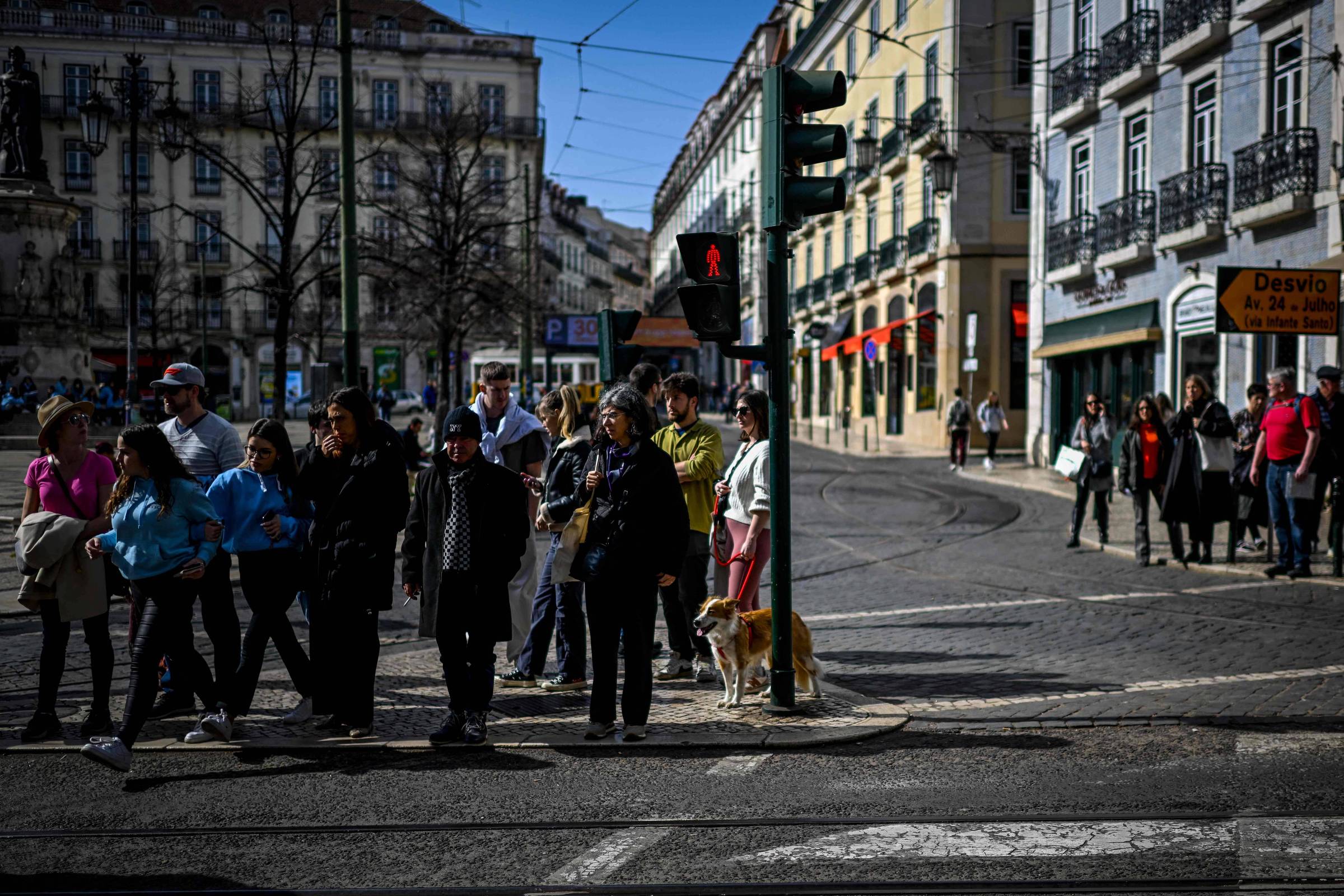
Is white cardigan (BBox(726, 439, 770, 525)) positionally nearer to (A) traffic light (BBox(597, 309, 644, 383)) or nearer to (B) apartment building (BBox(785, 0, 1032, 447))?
(A) traffic light (BBox(597, 309, 644, 383))

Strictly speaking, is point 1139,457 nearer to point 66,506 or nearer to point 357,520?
point 357,520

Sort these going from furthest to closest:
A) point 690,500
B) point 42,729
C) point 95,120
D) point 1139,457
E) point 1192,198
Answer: point 1192,198
point 95,120
point 1139,457
point 690,500
point 42,729

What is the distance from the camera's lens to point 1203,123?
22.7 meters

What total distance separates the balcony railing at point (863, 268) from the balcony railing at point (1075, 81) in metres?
14.3

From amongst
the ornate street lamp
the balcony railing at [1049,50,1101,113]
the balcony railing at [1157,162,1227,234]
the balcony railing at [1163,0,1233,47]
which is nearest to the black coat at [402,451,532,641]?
the ornate street lamp

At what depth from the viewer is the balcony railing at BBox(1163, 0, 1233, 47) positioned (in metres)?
21.5

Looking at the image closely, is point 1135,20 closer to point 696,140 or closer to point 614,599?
point 614,599

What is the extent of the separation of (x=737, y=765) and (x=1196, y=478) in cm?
858

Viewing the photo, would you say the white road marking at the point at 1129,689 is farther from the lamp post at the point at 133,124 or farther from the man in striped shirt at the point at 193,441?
the lamp post at the point at 133,124

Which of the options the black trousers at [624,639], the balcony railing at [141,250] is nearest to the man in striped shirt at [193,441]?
the black trousers at [624,639]

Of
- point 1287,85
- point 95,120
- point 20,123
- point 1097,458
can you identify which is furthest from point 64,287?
point 1287,85

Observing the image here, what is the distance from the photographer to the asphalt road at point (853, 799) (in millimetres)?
4609

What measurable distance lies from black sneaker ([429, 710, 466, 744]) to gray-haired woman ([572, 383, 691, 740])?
63cm

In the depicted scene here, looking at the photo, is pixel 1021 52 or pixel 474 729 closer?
pixel 474 729
